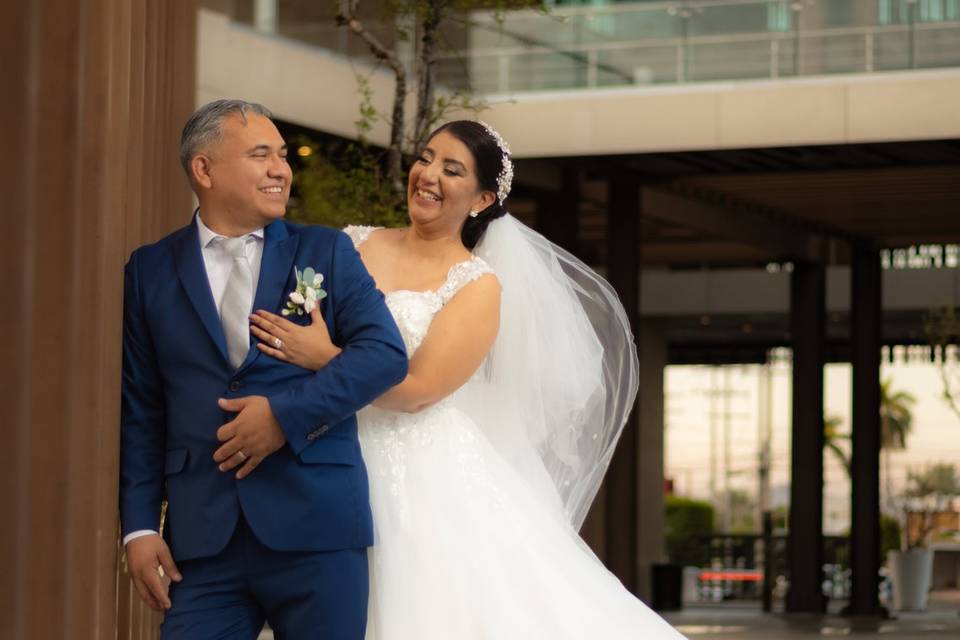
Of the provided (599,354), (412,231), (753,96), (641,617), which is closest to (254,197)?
(412,231)

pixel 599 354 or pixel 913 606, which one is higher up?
pixel 599 354

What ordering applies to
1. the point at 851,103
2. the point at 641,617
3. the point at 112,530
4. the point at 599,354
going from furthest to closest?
the point at 851,103
the point at 599,354
the point at 641,617
the point at 112,530

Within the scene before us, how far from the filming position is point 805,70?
39.4ft

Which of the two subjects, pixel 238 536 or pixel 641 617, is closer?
pixel 238 536

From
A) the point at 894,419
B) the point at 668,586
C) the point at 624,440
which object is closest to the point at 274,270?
the point at 624,440

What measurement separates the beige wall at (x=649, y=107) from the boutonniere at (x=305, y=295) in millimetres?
8282

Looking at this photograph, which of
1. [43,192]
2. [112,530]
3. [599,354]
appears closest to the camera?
[43,192]

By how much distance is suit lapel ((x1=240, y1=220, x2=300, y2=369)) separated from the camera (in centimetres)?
297

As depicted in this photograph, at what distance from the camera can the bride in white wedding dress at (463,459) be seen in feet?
11.6

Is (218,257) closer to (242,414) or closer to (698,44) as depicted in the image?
(242,414)

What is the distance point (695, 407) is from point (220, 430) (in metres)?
28.8

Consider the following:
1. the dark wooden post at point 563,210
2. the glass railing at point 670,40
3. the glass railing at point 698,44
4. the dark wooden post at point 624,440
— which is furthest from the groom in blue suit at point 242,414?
the dark wooden post at point 563,210

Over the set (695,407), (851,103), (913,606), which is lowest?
(913,606)

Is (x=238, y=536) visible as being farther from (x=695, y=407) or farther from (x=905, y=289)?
(x=695, y=407)
